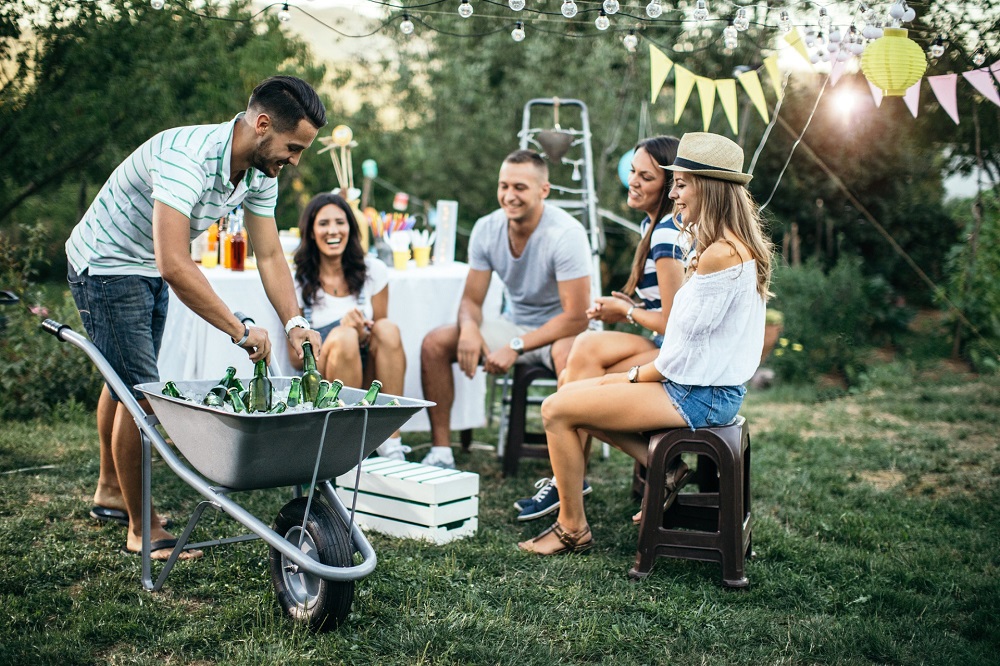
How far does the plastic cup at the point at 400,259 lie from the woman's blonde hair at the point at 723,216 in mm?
1987

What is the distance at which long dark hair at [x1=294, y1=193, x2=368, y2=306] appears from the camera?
12.6 ft

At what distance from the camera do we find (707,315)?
2.58 metres

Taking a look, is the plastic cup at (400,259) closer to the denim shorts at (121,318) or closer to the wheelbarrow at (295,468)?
the denim shorts at (121,318)

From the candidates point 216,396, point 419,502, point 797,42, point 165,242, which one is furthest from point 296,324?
point 797,42

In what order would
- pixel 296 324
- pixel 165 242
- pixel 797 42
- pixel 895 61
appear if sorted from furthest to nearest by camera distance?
1. pixel 797 42
2. pixel 895 61
3. pixel 296 324
4. pixel 165 242

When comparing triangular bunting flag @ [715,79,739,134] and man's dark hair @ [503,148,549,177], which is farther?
man's dark hair @ [503,148,549,177]

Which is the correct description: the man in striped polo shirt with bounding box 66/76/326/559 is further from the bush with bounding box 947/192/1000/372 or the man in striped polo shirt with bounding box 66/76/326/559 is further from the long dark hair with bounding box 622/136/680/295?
the bush with bounding box 947/192/1000/372

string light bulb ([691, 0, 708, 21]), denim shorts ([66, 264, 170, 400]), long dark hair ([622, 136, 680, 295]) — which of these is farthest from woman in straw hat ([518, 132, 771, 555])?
denim shorts ([66, 264, 170, 400])

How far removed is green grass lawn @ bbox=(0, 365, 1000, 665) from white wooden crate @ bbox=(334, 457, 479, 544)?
0.09 metres

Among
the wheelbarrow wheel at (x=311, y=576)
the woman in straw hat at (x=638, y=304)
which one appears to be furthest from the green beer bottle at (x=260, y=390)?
the woman in straw hat at (x=638, y=304)

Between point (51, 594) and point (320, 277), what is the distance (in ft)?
5.94

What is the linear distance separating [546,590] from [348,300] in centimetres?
178

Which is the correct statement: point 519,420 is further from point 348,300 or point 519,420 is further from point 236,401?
point 236,401

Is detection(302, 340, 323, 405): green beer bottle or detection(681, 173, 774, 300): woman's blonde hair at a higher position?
detection(681, 173, 774, 300): woman's blonde hair
